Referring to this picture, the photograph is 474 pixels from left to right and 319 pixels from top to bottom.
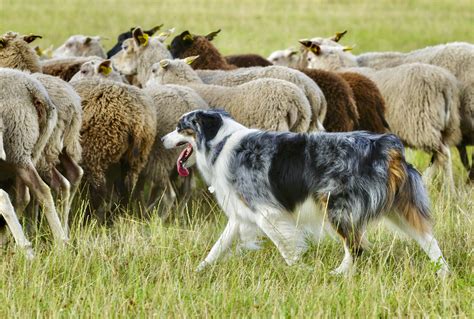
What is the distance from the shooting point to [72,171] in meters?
7.86

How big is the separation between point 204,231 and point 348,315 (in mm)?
2351

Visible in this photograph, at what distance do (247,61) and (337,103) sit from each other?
3.00 meters

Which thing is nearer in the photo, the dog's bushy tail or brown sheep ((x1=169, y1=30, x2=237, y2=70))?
the dog's bushy tail

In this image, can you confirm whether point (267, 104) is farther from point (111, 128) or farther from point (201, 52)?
point (201, 52)

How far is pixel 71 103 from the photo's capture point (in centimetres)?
753

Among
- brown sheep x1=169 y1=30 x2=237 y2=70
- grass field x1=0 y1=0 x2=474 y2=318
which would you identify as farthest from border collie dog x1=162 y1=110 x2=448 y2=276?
brown sheep x1=169 y1=30 x2=237 y2=70

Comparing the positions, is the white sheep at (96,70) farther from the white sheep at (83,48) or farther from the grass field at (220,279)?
the white sheep at (83,48)

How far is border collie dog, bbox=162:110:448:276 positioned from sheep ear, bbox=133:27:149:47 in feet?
15.9

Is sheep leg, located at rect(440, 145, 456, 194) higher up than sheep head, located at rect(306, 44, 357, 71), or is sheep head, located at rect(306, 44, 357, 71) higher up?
sheep head, located at rect(306, 44, 357, 71)

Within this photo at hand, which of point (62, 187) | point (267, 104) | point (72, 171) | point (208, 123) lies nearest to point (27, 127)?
point (62, 187)

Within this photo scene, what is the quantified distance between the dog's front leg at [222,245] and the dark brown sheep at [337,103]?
375 cm

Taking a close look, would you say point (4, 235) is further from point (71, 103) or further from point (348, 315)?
point (348, 315)

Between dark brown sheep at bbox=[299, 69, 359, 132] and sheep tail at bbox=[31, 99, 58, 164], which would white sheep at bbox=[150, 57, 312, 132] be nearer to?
dark brown sheep at bbox=[299, 69, 359, 132]

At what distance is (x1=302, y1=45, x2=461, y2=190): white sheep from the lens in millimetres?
10336
